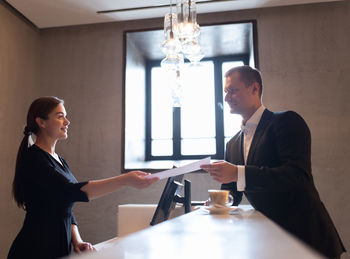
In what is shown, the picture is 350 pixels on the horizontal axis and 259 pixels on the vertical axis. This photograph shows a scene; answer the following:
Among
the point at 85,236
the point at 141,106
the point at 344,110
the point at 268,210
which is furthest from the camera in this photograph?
the point at 141,106

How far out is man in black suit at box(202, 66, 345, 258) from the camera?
1.39 m

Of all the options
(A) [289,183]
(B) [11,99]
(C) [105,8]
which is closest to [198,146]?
(C) [105,8]

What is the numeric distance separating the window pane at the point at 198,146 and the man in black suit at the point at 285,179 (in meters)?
2.79

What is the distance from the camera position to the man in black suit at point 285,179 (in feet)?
4.57

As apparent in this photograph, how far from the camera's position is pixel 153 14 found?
402cm

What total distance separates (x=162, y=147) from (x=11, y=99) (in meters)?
2.04

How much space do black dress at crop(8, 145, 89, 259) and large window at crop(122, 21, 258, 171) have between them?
91.2 inches

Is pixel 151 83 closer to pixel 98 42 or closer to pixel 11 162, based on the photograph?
pixel 98 42

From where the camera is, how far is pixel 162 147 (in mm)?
4680

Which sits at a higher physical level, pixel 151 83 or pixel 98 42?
pixel 98 42

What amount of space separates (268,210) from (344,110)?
261 centimetres

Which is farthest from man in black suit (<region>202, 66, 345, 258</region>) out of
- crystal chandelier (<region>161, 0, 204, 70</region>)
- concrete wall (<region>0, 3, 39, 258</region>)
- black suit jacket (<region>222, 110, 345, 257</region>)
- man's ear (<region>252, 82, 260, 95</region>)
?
concrete wall (<region>0, 3, 39, 258</region>)

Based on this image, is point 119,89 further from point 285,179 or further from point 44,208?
point 285,179

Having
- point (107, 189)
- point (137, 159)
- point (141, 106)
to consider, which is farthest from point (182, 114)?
point (107, 189)
